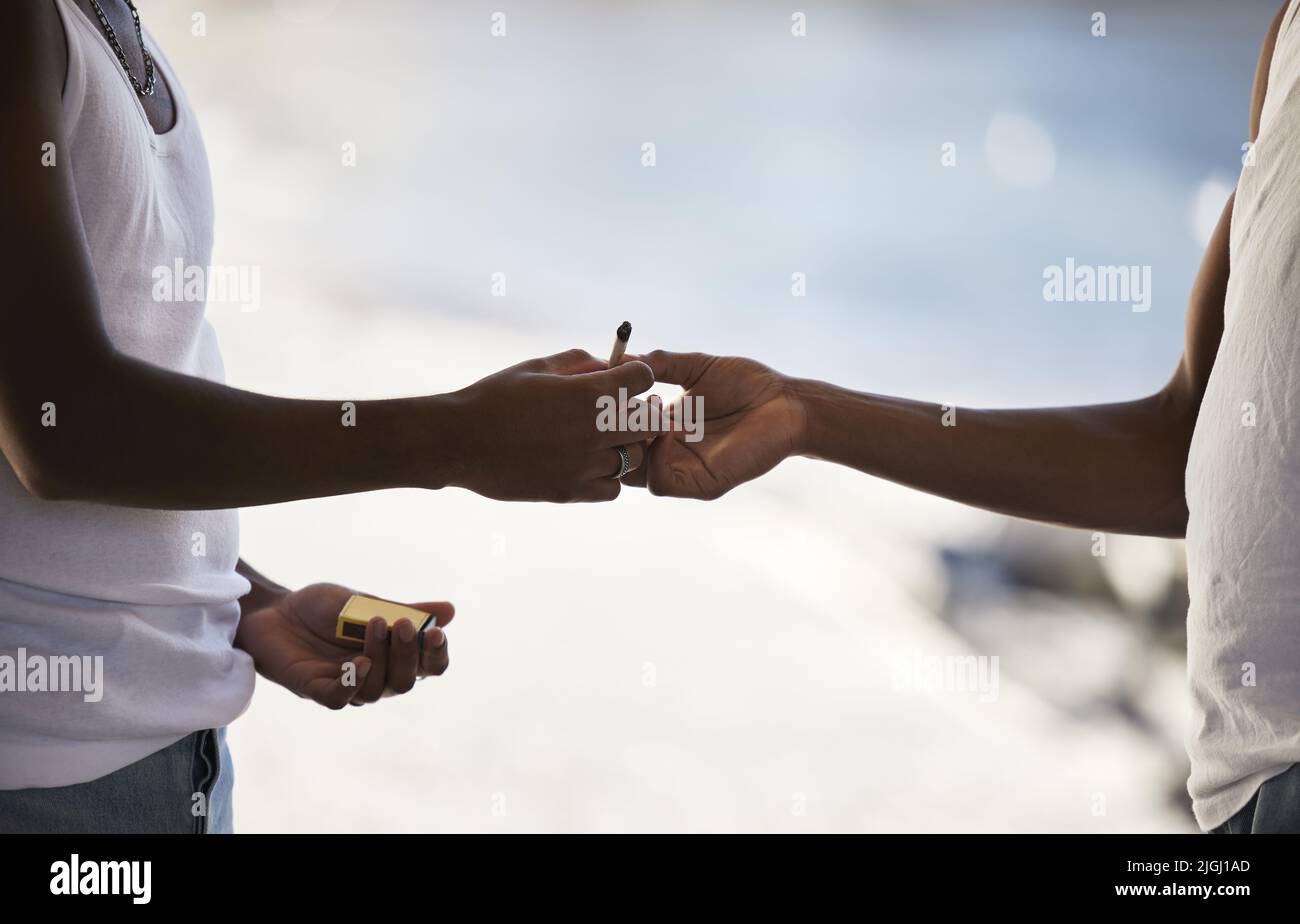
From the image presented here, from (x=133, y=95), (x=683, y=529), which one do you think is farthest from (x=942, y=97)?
(x=133, y=95)

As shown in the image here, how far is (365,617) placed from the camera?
1.08 m

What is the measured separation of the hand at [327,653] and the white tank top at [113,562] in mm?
117

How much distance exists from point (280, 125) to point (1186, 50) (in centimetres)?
220

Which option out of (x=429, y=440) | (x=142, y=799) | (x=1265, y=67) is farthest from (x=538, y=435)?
(x=1265, y=67)

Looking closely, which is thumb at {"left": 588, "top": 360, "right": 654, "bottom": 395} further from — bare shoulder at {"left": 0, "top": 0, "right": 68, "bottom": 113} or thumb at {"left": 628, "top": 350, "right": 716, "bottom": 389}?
bare shoulder at {"left": 0, "top": 0, "right": 68, "bottom": 113}

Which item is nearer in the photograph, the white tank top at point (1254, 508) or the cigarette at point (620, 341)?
the white tank top at point (1254, 508)

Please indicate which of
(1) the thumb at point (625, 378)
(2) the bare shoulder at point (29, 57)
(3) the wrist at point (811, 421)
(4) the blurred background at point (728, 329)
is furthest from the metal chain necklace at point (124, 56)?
(4) the blurred background at point (728, 329)

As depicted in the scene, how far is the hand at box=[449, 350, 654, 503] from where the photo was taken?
95cm

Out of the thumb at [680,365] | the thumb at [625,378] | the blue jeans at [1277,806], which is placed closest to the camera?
the blue jeans at [1277,806]

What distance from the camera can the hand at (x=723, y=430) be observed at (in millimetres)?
1229

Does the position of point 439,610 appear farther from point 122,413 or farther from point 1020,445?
point 1020,445

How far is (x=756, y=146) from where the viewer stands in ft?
8.08

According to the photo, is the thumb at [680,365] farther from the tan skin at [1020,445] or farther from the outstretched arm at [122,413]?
the outstretched arm at [122,413]

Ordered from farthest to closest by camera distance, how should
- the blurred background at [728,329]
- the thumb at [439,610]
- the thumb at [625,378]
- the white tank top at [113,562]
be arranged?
the blurred background at [728,329]
the thumb at [439,610]
the thumb at [625,378]
the white tank top at [113,562]
